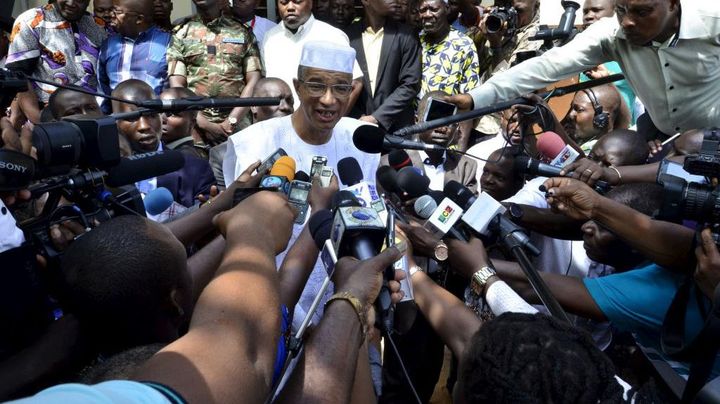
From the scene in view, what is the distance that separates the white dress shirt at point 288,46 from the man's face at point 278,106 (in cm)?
57

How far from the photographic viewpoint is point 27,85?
1729mm

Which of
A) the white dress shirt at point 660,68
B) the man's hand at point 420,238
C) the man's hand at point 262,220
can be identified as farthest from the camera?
the white dress shirt at point 660,68

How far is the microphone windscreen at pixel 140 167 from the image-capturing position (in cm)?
197

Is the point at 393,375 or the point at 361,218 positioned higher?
the point at 361,218

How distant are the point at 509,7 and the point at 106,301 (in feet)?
15.4

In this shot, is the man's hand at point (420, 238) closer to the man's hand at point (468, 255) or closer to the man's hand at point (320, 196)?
the man's hand at point (468, 255)

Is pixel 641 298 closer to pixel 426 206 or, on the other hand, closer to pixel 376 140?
pixel 426 206

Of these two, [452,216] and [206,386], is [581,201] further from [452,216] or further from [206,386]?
[206,386]

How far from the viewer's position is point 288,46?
18.0ft

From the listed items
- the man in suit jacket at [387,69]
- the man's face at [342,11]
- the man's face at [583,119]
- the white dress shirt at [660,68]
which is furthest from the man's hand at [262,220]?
the man's face at [342,11]

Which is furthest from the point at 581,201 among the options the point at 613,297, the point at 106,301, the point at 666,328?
the point at 106,301

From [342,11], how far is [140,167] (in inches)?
171

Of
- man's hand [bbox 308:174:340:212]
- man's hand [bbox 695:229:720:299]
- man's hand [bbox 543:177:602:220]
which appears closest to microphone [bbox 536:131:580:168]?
man's hand [bbox 543:177:602:220]

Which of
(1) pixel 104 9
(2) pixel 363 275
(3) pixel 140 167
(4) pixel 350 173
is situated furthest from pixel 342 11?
(2) pixel 363 275
